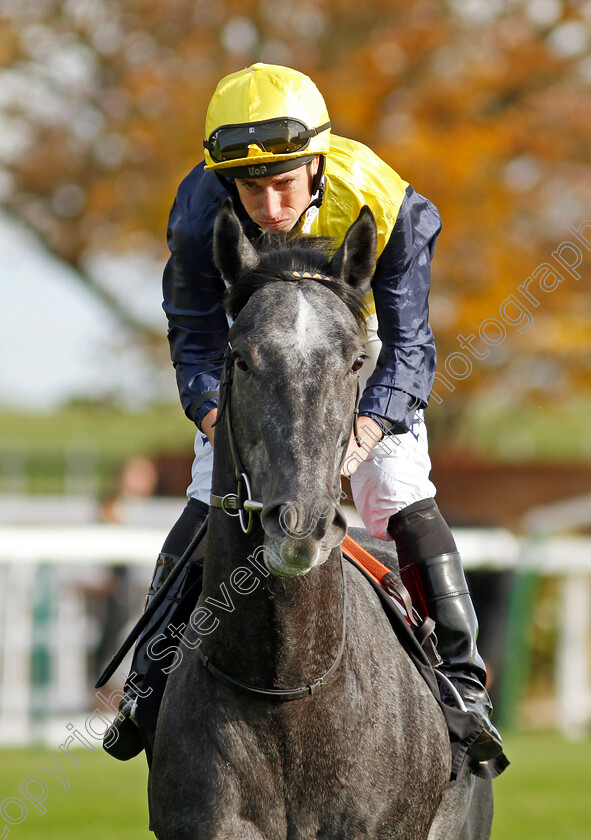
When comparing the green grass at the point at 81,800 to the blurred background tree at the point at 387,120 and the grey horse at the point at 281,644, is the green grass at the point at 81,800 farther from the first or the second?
the blurred background tree at the point at 387,120

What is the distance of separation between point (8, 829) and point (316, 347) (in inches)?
184

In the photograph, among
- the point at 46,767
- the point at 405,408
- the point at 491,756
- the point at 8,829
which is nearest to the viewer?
the point at 405,408

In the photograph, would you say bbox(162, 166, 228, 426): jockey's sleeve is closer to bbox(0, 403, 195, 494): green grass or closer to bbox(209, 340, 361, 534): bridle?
bbox(209, 340, 361, 534): bridle

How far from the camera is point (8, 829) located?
6.55 metres

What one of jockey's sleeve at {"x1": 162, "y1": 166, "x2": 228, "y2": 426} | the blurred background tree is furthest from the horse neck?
the blurred background tree

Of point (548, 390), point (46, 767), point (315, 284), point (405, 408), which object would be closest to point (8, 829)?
→ point (46, 767)

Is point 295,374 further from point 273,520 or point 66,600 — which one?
point 66,600

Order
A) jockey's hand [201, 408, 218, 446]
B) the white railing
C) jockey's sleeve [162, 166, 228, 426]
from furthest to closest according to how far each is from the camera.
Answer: the white railing, jockey's sleeve [162, 166, 228, 426], jockey's hand [201, 408, 218, 446]

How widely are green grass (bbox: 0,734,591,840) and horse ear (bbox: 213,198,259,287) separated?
417 cm

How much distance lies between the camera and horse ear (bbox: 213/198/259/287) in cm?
328

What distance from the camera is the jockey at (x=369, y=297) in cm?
376

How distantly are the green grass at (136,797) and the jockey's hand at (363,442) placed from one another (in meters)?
3.76

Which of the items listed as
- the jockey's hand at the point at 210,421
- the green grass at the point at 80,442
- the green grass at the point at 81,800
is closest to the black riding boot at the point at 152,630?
the jockey's hand at the point at 210,421

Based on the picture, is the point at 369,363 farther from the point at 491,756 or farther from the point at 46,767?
the point at 46,767
